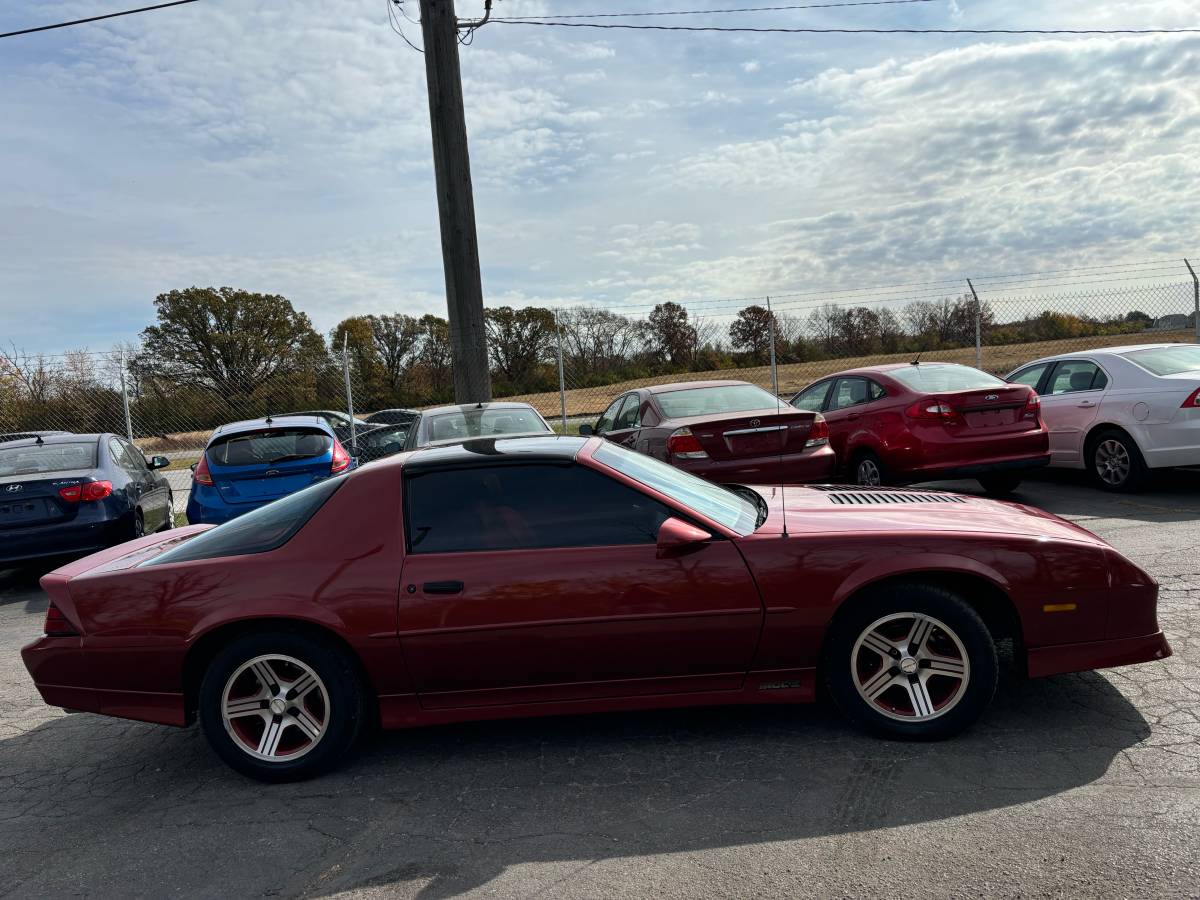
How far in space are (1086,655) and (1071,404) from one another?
6774 millimetres

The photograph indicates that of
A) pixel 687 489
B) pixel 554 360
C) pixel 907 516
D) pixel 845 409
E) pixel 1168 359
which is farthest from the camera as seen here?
pixel 554 360

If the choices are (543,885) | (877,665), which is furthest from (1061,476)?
(543,885)

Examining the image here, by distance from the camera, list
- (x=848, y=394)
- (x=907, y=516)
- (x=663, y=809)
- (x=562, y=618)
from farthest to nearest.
→ (x=848, y=394)
(x=907, y=516)
(x=562, y=618)
(x=663, y=809)

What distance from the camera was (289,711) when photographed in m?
3.74

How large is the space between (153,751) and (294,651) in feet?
3.94

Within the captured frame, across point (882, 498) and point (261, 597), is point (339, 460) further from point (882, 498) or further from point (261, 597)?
point (882, 498)

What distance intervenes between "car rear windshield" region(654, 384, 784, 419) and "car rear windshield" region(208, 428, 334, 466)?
352 cm

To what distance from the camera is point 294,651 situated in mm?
3664

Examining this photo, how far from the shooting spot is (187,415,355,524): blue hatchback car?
864 cm

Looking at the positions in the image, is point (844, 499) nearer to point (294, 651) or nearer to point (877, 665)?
point (877, 665)

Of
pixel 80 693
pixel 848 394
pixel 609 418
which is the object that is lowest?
pixel 80 693

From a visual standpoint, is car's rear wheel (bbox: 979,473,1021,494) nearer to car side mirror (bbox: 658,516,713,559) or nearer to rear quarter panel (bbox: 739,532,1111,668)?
rear quarter panel (bbox: 739,532,1111,668)

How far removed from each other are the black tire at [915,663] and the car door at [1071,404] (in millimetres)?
6536

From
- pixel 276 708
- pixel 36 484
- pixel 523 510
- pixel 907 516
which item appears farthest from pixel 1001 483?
pixel 36 484
